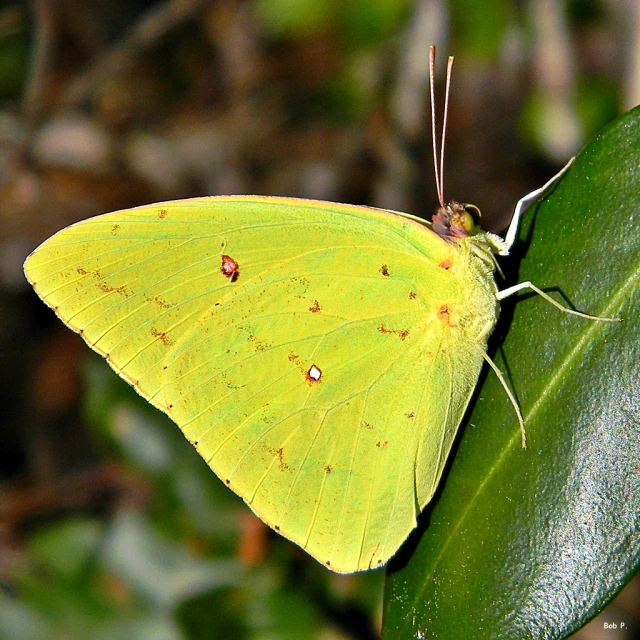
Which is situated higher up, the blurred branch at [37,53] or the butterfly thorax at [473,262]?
the blurred branch at [37,53]

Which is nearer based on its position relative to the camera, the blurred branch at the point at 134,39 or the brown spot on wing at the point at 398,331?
the brown spot on wing at the point at 398,331

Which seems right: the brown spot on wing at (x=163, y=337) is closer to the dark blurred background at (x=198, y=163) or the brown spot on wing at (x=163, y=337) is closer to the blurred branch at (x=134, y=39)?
the dark blurred background at (x=198, y=163)

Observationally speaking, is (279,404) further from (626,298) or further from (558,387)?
(626,298)

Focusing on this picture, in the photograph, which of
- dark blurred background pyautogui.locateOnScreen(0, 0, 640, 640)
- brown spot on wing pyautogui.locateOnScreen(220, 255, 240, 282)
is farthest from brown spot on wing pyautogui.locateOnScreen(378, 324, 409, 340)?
dark blurred background pyautogui.locateOnScreen(0, 0, 640, 640)

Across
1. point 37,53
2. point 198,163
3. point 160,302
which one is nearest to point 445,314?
point 160,302

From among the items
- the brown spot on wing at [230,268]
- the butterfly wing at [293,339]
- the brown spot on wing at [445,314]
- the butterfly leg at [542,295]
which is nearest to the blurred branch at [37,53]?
the butterfly wing at [293,339]

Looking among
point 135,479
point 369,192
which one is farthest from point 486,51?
point 135,479

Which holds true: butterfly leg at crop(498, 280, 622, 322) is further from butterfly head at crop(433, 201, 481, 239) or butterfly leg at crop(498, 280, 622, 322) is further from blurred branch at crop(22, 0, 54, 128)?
blurred branch at crop(22, 0, 54, 128)
